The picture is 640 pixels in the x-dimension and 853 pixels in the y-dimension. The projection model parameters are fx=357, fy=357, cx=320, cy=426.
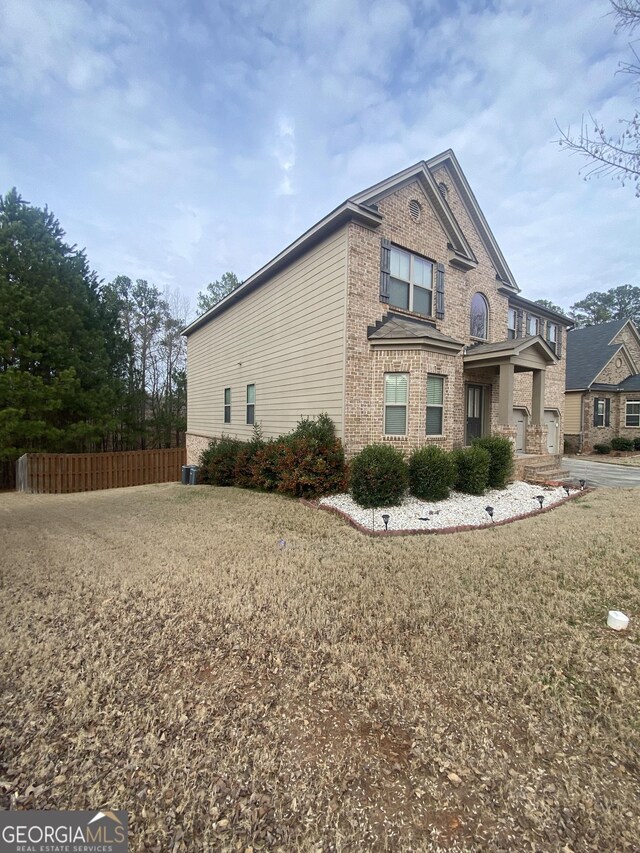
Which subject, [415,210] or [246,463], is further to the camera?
[246,463]

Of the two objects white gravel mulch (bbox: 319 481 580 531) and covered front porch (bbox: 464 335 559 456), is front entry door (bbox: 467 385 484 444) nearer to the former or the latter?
covered front porch (bbox: 464 335 559 456)

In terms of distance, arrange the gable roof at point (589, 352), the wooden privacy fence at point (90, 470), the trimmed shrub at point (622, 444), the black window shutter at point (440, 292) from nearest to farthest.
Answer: the black window shutter at point (440, 292)
the wooden privacy fence at point (90, 470)
the trimmed shrub at point (622, 444)
the gable roof at point (589, 352)

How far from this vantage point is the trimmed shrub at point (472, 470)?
8203 millimetres

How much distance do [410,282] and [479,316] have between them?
403 centimetres

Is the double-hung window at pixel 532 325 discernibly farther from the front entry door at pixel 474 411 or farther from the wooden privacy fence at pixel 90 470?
the wooden privacy fence at pixel 90 470

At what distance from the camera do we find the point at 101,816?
1.59 metres

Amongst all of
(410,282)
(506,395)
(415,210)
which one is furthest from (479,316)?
(415,210)

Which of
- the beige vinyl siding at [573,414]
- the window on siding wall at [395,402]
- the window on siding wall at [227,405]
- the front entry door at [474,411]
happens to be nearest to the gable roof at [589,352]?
the beige vinyl siding at [573,414]

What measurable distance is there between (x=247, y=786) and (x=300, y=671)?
84 centimetres

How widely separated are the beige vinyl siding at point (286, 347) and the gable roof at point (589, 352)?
17759 millimetres

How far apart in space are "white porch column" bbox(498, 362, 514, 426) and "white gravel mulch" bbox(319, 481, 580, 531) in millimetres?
2174

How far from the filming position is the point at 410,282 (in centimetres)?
982

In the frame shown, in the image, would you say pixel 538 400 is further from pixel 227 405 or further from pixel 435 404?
pixel 227 405

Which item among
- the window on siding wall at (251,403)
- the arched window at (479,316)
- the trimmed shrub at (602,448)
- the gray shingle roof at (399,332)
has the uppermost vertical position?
the arched window at (479,316)
